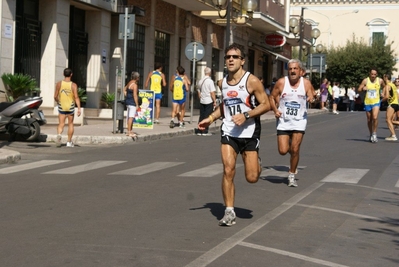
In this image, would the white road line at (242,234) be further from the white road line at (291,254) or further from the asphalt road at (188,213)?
the white road line at (291,254)

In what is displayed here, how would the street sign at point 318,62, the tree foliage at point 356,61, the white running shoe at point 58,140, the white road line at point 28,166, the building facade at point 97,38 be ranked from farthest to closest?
the tree foliage at point 356,61 → the street sign at point 318,62 → the building facade at point 97,38 → the white running shoe at point 58,140 → the white road line at point 28,166

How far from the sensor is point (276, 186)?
1218 cm

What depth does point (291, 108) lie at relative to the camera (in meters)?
12.7

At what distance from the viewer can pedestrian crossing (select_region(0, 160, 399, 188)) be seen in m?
13.3

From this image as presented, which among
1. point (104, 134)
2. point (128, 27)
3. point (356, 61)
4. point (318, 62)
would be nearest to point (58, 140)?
point (104, 134)

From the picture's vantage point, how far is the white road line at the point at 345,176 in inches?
511

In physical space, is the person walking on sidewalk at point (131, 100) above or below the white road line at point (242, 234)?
above

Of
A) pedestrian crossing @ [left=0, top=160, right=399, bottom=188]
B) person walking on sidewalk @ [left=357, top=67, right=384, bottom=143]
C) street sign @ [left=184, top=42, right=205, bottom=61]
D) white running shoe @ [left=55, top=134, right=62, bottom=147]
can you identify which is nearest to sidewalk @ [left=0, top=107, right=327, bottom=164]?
white running shoe @ [left=55, top=134, right=62, bottom=147]

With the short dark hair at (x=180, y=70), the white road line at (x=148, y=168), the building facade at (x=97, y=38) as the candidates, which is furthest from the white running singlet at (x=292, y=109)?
the short dark hair at (x=180, y=70)

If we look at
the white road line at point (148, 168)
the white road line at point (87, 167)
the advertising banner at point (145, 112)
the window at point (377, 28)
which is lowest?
the white road line at point (87, 167)

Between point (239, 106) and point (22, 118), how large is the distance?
37.1ft

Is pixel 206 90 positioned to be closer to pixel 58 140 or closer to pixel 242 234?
pixel 58 140

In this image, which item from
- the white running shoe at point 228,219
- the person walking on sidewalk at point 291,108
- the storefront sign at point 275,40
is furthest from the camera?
the storefront sign at point 275,40

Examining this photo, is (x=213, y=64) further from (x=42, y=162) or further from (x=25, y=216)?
(x=25, y=216)
